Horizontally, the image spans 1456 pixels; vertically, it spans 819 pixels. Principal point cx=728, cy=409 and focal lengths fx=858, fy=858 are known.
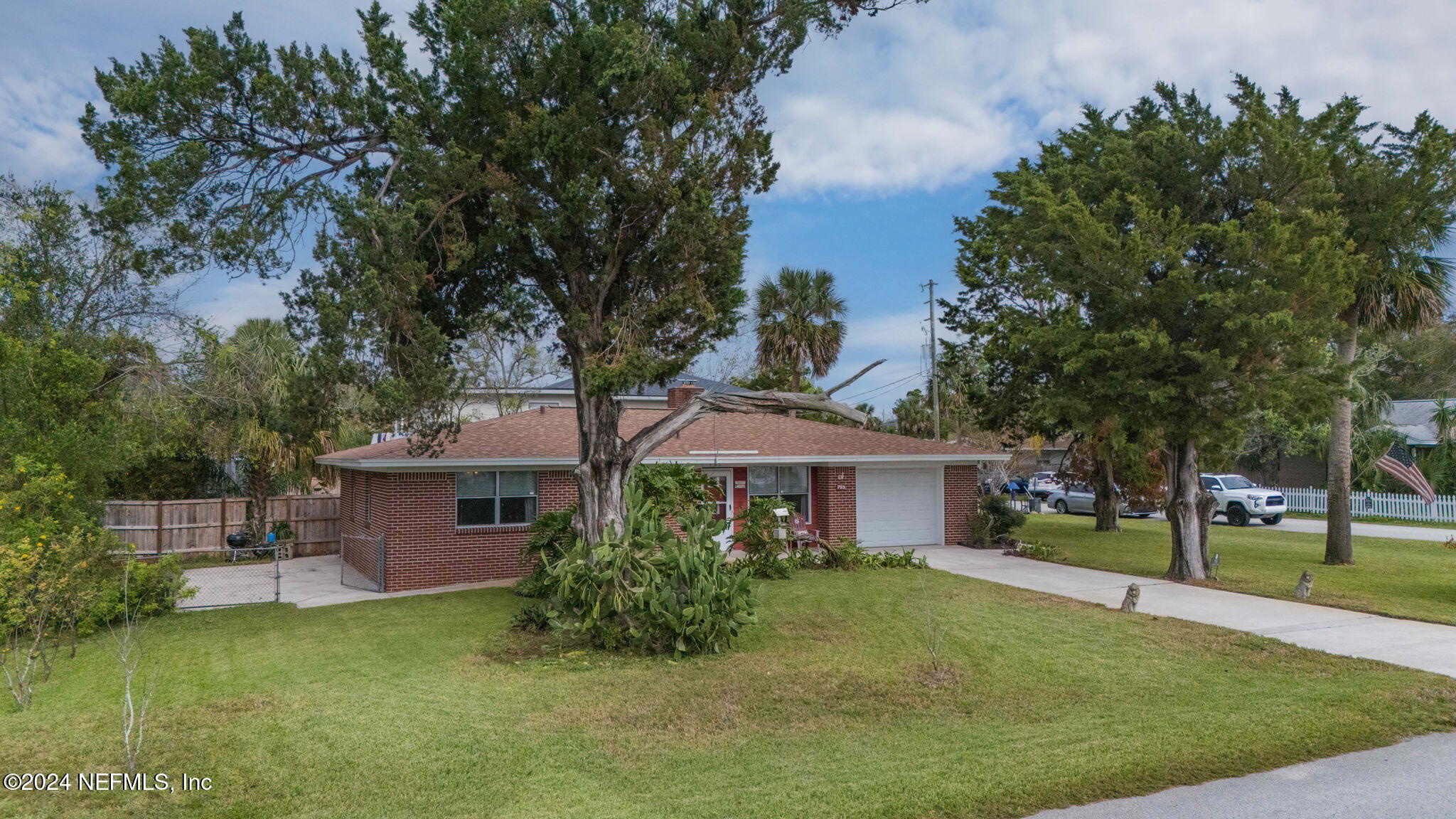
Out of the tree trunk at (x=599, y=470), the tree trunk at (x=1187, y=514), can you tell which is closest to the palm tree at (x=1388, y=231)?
the tree trunk at (x=1187, y=514)

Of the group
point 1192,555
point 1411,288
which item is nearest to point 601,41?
point 1192,555

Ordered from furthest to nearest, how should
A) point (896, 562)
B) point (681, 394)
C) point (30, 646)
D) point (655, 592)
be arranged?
point (681, 394) < point (896, 562) < point (30, 646) < point (655, 592)

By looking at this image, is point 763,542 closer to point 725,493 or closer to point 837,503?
point 725,493

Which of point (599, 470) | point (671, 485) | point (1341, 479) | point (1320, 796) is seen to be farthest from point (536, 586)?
point (1341, 479)

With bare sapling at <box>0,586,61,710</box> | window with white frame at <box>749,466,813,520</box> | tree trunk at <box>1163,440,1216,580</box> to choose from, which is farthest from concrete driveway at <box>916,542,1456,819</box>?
bare sapling at <box>0,586,61,710</box>

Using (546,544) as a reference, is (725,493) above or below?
above

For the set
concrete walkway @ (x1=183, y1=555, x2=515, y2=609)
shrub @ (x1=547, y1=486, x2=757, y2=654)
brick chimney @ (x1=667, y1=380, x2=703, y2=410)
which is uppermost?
brick chimney @ (x1=667, y1=380, x2=703, y2=410)

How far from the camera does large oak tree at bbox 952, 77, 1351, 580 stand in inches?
557

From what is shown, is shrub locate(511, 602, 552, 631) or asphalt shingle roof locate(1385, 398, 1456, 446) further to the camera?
asphalt shingle roof locate(1385, 398, 1456, 446)

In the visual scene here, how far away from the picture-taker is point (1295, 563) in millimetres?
18906

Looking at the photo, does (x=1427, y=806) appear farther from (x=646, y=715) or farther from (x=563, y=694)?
(x=563, y=694)

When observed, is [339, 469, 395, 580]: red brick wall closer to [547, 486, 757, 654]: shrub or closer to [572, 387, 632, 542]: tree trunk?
[572, 387, 632, 542]: tree trunk

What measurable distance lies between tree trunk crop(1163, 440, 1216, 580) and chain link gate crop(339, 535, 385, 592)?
1465cm

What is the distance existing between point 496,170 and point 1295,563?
1848cm
